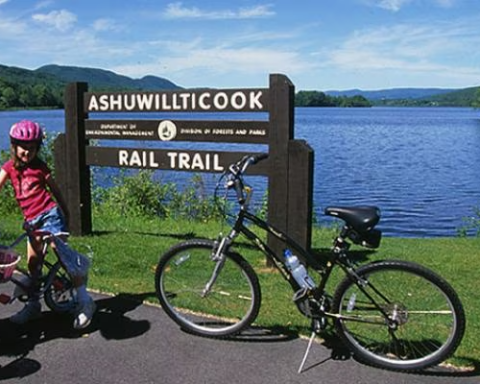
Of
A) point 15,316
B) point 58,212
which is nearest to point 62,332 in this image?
point 15,316

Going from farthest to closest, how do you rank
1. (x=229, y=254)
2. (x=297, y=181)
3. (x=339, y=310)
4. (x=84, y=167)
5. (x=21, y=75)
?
1. (x=21, y=75)
2. (x=84, y=167)
3. (x=297, y=181)
4. (x=229, y=254)
5. (x=339, y=310)

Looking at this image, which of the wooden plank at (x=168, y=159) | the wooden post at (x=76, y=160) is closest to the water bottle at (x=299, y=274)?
the wooden plank at (x=168, y=159)

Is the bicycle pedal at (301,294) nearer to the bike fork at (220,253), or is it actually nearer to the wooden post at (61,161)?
the bike fork at (220,253)

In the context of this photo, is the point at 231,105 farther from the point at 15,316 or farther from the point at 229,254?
the point at 15,316

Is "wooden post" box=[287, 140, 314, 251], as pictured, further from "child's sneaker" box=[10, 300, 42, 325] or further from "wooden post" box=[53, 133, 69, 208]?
"wooden post" box=[53, 133, 69, 208]

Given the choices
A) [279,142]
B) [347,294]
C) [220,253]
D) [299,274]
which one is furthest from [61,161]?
[347,294]

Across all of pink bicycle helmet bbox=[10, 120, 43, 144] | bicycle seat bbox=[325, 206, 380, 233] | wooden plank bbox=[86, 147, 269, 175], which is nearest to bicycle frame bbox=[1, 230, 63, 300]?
pink bicycle helmet bbox=[10, 120, 43, 144]

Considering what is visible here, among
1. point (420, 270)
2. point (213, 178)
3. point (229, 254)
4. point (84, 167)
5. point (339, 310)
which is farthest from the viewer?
point (213, 178)

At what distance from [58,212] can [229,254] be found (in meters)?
1.36

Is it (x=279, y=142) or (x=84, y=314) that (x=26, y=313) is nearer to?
(x=84, y=314)

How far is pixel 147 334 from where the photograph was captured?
15.2ft

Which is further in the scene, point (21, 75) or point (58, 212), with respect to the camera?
point (21, 75)

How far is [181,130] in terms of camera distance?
7.78 metres

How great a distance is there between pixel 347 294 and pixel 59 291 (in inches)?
91.4
